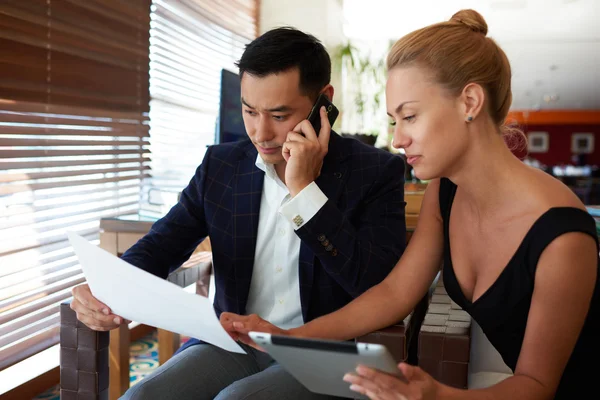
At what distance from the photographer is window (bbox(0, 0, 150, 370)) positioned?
7.17 feet

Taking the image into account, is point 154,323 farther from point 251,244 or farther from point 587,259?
point 587,259

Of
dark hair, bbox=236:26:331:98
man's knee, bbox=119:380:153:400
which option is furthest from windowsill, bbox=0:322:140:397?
dark hair, bbox=236:26:331:98

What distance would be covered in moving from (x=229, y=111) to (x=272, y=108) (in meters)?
0.90

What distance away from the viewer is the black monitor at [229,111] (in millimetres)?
2291

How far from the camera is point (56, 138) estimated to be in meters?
2.45

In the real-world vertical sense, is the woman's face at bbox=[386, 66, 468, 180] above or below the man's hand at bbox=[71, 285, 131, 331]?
above

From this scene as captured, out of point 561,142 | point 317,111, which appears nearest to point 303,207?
point 317,111

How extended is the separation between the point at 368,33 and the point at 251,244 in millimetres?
8900

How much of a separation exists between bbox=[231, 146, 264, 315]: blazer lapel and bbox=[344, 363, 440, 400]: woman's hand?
2.28ft

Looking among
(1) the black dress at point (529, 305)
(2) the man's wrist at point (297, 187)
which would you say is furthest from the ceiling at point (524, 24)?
(1) the black dress at point (529, 305)

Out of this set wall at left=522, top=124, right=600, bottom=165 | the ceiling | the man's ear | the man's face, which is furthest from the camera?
wall at left=522, top=124, right=600, bottom=165

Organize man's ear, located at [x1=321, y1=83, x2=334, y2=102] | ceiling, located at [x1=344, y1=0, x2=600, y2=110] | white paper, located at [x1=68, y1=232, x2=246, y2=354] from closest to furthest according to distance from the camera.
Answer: white paper, located at [x1=68, y1=232, x2=246, y2=354] → man's ear, located at [x1=321, y1=83, x2=334, y2=102] → ceiling, located at [x1=344, y1=0, x2=600, y2=110]

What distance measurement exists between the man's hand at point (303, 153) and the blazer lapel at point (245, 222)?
17cm

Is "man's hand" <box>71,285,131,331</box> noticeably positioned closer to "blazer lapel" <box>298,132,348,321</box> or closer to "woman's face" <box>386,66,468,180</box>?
"blazer lapel" <box>298,132,348,321</box>
